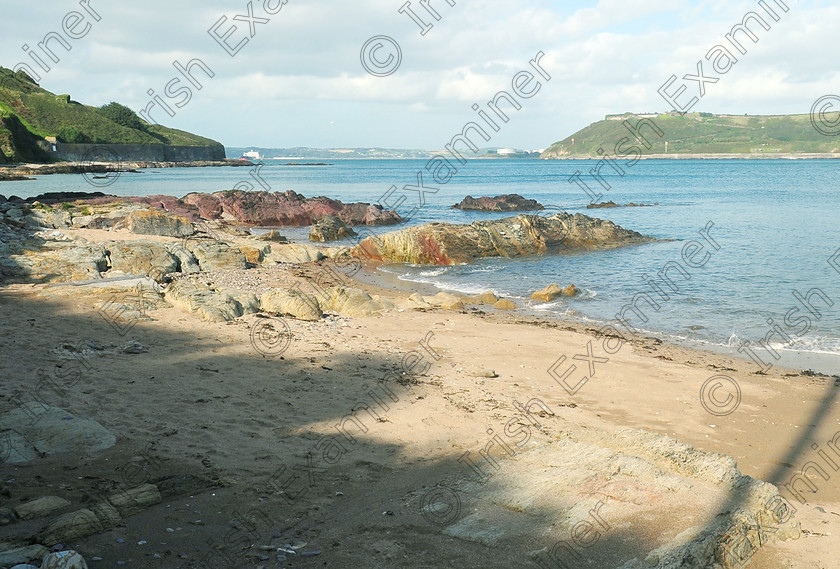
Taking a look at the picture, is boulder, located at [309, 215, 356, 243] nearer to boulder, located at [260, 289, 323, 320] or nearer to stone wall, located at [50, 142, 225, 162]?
boulder, located at [260, 289, 323, 320]

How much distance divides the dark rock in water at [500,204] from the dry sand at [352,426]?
3259cm

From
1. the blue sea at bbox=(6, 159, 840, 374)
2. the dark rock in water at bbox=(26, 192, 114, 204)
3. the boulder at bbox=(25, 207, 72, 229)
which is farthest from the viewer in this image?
the dark rock in water at bbox=(26, 192, 114, 204)

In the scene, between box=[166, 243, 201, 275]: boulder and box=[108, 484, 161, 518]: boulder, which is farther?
box=[166, 243, 201, 275]: boulder

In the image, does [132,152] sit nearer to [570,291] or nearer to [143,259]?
[143,259]

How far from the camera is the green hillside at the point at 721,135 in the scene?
475 ft

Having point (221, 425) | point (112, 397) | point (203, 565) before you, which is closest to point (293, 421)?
point (221, 425)

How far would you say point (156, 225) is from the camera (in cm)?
2312

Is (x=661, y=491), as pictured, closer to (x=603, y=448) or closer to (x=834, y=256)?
(x=603, y=448)

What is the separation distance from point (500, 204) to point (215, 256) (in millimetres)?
29424

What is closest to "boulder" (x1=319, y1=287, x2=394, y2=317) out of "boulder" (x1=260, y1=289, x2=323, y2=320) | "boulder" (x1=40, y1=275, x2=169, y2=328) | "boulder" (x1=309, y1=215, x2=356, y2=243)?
"boulder" (x1=260, y1=289, x2=323, y2=320)

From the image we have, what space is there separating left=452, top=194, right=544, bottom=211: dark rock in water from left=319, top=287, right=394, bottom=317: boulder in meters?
31.8

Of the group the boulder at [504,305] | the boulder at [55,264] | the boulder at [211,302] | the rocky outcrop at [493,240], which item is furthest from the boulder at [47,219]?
the boulder at [504,305]

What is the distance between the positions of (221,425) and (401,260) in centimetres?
1629

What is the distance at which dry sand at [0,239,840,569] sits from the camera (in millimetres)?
4512
